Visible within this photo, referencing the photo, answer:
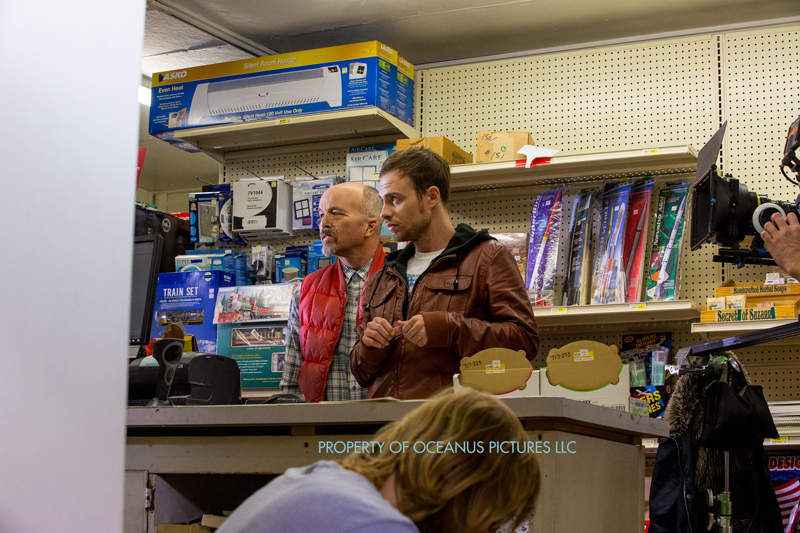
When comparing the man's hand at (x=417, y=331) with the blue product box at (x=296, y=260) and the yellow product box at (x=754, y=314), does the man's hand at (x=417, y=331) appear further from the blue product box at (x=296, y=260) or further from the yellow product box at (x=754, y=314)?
the blue product box at (x=296, y=260)

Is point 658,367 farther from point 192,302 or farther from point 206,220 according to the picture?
point 206,220

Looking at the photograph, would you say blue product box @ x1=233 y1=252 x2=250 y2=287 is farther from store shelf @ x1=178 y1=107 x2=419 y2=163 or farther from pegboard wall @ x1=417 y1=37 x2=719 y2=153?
pegboard wall @ x1=417 y1=37 x2=719 y2=153

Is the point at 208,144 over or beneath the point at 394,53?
beneath

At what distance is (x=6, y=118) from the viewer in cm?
66

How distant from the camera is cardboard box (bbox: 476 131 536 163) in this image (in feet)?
11.2

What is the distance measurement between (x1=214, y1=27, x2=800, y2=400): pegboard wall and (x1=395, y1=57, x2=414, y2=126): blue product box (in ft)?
0.44

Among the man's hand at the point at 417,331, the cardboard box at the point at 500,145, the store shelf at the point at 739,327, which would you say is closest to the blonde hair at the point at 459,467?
the man's hand at the point at 417,331

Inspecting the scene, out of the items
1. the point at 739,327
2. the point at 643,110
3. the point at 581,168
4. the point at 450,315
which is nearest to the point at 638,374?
the point at 739,327

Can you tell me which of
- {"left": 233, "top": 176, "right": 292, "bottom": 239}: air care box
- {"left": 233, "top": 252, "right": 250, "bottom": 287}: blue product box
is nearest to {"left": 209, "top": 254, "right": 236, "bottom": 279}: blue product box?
{"left": 233, "top": 252, "right": 250, "bottom": 287}: blue product box

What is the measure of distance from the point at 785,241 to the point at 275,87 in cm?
242

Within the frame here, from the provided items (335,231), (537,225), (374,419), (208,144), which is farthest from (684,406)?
(208,144)

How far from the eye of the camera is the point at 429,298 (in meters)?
2.08

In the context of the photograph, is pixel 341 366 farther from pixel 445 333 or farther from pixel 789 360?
pixel 789 360

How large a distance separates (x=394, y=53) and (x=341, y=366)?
1624mm
